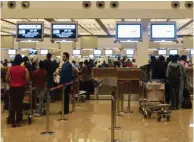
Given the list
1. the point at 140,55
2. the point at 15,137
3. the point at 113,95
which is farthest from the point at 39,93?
the point at 140,55

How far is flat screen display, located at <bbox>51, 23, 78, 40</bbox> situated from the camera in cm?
1307

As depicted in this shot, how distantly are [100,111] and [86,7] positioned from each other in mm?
3708

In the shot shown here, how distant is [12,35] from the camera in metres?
25.7

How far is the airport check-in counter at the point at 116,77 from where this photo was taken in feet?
41.7

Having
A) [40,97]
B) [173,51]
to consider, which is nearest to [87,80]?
[40,97]

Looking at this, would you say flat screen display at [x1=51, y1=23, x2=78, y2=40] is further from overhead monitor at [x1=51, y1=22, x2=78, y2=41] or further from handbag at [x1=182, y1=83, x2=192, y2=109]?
handbag at [x1=182, y1=83, x2=192, y2=109]

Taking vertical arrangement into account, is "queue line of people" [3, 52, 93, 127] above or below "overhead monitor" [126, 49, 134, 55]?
below

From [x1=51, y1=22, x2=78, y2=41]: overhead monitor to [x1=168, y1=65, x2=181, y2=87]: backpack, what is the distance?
433 centimetres

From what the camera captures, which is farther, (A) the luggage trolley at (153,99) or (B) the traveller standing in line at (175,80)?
(B) the traveller standing in line at (175,80)

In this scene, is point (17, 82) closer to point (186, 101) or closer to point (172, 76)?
point (172, 76)

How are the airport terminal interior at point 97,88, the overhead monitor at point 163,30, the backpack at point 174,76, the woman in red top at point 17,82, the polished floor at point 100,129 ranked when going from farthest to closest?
the overhead monitor at point 163,30 → the backpack at point 174,76 → the woman in red top at point 17,82 → the airport terminal interior at point 97,88 → the polished floor at point 100,129

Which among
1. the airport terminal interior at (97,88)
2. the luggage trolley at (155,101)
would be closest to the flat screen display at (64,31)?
the airport terminal interior at (97,88)

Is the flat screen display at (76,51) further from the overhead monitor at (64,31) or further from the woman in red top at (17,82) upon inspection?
the woman in red top at (17,82)

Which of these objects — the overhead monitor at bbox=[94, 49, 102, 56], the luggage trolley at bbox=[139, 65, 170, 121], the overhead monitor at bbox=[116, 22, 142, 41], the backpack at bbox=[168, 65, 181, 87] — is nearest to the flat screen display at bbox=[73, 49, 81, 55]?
the overhead monitor at bbox=[94, 49, 102, 56]
